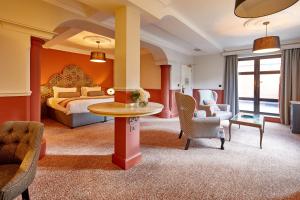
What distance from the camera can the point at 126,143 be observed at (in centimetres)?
226

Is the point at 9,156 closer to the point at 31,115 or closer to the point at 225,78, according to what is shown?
the point at 31,115

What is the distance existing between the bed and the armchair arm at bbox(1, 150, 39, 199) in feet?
9.57

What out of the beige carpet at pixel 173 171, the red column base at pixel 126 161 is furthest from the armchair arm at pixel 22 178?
the red column base at pixel 126 161

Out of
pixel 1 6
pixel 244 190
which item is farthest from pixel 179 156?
pixel 1 6

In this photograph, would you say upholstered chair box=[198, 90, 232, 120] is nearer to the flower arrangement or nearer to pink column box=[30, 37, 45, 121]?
the flower arrangement

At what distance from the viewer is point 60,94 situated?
5340 mm

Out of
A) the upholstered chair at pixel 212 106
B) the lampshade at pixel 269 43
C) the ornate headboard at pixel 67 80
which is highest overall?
the lampshade at pixel 269 43

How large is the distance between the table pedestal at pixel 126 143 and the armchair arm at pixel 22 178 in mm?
1077

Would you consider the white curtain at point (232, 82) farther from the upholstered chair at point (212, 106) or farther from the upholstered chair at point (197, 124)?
the upholstered chair at point (197, 124)

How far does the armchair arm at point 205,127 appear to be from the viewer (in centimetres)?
291

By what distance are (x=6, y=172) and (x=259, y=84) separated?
21.3 feet

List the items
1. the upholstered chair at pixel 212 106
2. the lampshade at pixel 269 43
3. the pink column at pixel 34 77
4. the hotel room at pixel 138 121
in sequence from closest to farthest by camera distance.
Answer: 1. the hotel room at pixel 138 121
2. the pink column at pixel 34 77
3. the lampshade at pixel 269 43
4. the upholstered chair at pixel 212 106

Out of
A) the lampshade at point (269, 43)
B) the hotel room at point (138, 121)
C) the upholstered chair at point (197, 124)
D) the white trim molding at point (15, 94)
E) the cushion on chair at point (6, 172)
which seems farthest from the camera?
the lampshade at point (269, 43)

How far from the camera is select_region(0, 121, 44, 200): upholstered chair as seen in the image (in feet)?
4.05
